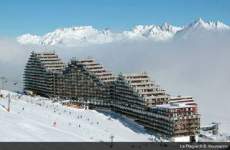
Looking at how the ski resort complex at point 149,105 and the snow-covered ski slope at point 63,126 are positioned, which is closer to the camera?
the snow-covered ski slope at point 63,126

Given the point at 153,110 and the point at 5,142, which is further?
the point at 153,110

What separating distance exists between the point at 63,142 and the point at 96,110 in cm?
9122

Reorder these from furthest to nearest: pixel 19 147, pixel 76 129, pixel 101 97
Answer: pixel 101 97
pixel 76 129
pixel 19 147

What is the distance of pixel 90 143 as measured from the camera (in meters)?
94.1

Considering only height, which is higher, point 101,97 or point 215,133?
point 101,97

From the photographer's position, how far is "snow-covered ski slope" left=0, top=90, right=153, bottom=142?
95.4 meters

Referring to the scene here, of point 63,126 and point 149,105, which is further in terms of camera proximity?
point 149,105

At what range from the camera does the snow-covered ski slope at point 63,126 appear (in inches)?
3754

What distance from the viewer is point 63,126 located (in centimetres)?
12038

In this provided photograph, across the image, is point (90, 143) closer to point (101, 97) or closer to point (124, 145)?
point (124, 145)

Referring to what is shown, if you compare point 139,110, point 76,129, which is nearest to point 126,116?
point 139,110

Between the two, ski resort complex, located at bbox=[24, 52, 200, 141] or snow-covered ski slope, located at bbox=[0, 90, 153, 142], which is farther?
ski resort complex, located at bbox=[24, 52, 200, 141]

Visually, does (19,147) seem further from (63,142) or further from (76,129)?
(76,129)

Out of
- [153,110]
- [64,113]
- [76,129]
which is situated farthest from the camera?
[153,110]
